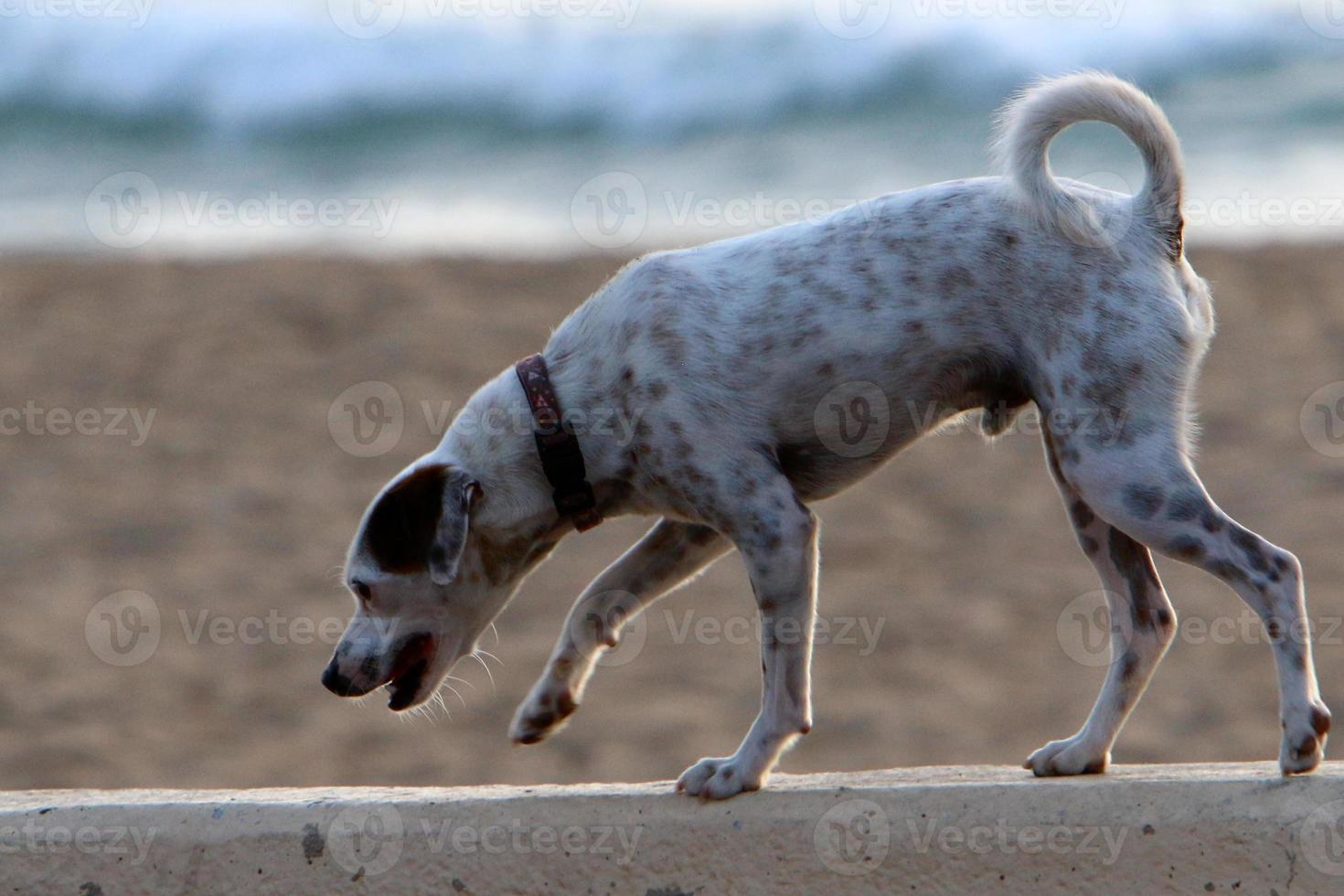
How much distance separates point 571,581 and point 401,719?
1.68 metres

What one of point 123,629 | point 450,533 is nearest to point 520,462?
point 450,533

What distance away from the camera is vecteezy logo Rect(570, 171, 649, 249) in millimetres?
13867

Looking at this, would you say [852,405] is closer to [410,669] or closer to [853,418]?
[853,418]

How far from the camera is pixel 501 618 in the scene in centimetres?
952

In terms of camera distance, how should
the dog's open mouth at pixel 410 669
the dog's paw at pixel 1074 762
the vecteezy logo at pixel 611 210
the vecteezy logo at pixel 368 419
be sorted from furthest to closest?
the vecteezy logo at pixel 611 210 → the vecteezy logo at pixel 368 419 → the dog's open mouth at pixel 410 669 → the dog's paw at pixel 1074 762

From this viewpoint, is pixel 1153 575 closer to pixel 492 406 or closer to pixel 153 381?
pixel 492 406

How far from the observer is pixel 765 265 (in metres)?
3.79

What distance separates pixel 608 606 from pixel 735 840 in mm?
828
